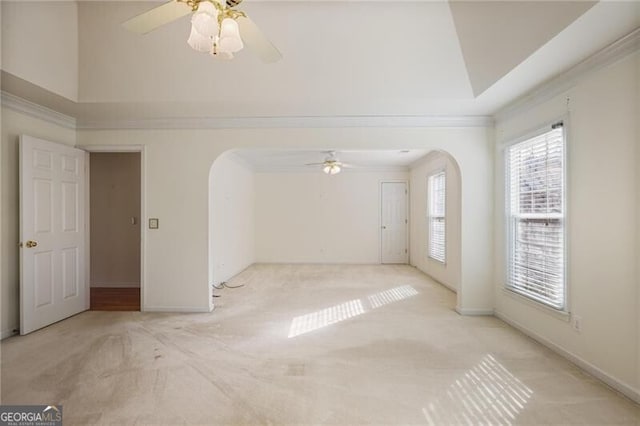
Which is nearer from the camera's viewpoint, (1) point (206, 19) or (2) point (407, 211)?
(1) point (206, 19)

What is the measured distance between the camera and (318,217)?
816cm

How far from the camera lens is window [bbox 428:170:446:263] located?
591 cm

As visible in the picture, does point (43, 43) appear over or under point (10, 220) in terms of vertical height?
over

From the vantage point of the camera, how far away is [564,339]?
2.81 m

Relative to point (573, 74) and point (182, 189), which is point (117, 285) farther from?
point (573, 74)

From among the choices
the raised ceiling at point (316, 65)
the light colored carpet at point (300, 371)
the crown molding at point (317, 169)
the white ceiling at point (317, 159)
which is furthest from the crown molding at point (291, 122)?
the crown molding at point (317, 169)

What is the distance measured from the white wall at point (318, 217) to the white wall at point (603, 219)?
205 inches

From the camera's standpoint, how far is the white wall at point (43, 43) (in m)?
2.71

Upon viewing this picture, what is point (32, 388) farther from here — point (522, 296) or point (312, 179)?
point (312, 179)

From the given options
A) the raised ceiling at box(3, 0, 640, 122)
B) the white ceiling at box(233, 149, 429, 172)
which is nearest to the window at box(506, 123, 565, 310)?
the raised ceiling at box(3, 0, 640, 122)

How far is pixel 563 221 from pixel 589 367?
119 centimetres

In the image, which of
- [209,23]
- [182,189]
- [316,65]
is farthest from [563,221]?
[182,189]

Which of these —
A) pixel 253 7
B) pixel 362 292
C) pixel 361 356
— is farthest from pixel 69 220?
pixel 362 292

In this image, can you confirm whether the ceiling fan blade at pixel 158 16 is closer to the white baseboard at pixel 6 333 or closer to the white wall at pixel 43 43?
the white wall at pixel 43 43
